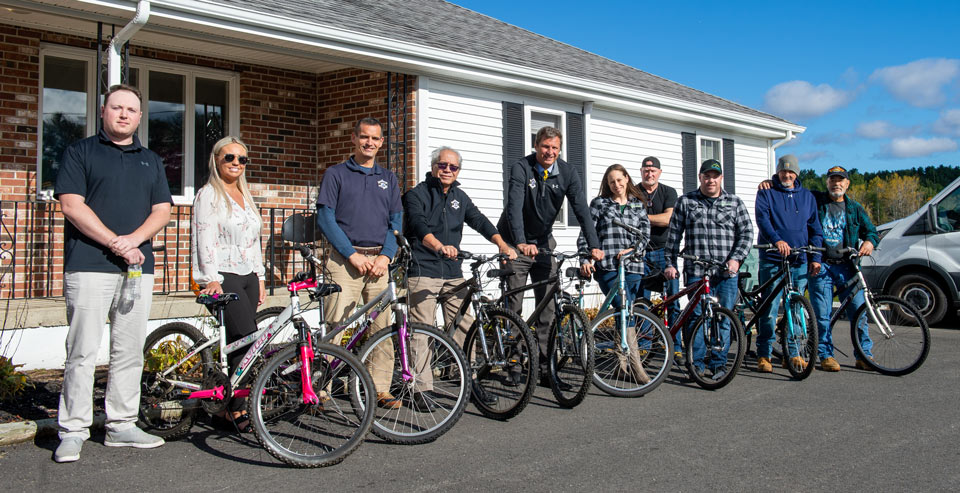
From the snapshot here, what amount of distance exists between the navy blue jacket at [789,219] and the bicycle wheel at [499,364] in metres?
3.08

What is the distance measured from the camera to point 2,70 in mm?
7871

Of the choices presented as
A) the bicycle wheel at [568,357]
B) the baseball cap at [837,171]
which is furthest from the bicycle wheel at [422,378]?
the baseball cap at [837,171]

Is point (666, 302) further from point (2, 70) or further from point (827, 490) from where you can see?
point (2, 70)

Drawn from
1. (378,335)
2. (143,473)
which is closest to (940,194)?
(378,335)

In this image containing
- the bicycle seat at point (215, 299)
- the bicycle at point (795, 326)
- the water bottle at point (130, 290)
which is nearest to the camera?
the water bottle at point (130, 290)

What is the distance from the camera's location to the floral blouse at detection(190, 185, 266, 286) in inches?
191

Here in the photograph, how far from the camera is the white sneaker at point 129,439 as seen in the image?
15.4 ft

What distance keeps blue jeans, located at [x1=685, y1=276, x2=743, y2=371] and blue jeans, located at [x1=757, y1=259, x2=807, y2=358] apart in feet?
1.53

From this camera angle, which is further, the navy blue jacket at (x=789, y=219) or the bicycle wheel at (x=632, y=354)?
the navy blue jacket at (x=789, y=219)

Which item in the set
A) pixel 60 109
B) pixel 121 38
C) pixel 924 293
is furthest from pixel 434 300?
pixel 924 293

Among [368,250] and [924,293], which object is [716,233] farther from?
[924,293]

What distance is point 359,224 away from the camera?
5.41 metres

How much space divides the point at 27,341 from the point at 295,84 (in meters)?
4.74

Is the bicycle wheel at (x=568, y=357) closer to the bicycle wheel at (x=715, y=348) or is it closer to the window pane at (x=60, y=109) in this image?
the bicycle wheel at (x=715, y=348)
